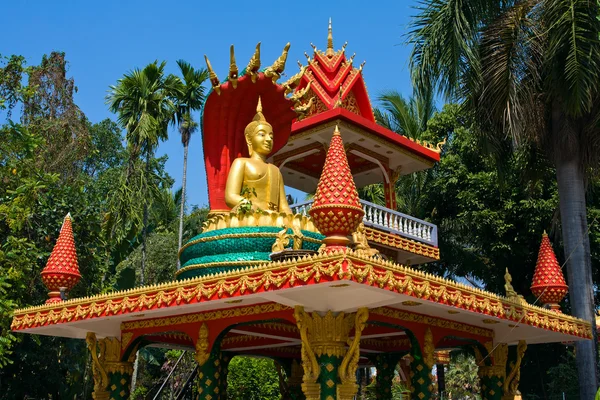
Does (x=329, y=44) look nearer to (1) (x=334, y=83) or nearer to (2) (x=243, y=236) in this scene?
(1) (x=334, y=83)

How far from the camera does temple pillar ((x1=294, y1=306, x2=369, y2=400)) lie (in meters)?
9.62

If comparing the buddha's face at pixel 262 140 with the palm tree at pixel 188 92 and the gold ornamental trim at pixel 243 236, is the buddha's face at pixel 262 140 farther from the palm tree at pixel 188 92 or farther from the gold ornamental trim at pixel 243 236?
the palm tree at pixel 188 92

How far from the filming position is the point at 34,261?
17297 mm

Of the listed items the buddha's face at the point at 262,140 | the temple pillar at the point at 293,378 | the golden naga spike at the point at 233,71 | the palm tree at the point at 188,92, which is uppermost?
the palm tree at the point at 188,92

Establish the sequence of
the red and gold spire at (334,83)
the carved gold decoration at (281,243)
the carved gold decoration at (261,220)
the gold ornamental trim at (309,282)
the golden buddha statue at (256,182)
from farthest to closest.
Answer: the red and gold spire at (334,83), the golden buddha statue at (256,182), the carved gold decoration at (261,220), the carved gold decoration at (281,243), the gold ornamental trim at (309,282)

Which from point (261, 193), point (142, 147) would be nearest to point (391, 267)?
point (261, 193)

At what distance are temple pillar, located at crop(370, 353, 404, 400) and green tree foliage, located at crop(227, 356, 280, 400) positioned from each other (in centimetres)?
804

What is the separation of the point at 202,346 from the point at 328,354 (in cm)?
261

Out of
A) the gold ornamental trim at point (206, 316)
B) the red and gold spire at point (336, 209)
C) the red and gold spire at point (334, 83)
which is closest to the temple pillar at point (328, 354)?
the gold ornamental trim at point (206, 316)

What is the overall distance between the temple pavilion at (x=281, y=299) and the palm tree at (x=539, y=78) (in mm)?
1500

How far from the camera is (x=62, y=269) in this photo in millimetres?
12898

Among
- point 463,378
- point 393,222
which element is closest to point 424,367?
point 393,222

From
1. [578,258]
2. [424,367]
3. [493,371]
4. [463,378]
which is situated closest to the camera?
[424,367]

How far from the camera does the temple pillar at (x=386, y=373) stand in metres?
16.1
